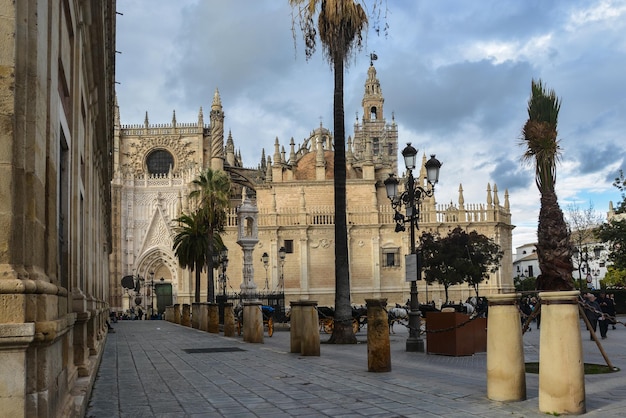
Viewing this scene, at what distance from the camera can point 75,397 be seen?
20.7ft

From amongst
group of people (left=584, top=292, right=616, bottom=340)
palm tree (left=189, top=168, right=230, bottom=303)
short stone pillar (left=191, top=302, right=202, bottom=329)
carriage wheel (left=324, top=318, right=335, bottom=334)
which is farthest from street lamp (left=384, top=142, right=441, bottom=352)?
palm tree (left=189, top=168, right=230, bottom=303)

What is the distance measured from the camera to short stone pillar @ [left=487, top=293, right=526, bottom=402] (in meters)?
7.26

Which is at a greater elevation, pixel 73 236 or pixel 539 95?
pixel 539 95

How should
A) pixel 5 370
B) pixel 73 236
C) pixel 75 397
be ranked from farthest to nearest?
pixel 73 236, pixel 75 397, pixel 5 370

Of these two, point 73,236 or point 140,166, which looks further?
point 140,166

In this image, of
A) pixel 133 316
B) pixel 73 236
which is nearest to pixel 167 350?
pixel 73 236

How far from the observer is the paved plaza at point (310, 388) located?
22.8 ft

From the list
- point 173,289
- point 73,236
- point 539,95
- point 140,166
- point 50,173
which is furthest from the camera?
point 140,166

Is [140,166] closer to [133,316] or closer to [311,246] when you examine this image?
[133,316]

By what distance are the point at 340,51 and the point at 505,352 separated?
13.2 m

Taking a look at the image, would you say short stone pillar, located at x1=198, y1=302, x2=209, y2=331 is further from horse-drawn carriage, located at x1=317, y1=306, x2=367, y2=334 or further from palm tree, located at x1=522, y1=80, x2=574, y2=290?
palm tree, located at x1=522, y1=80, x2=574, y2=290

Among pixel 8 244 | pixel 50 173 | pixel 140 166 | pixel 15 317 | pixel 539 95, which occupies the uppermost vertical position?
pixel 140 166

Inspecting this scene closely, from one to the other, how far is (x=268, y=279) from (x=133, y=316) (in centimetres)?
1222

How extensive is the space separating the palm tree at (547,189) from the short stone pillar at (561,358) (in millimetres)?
4175
